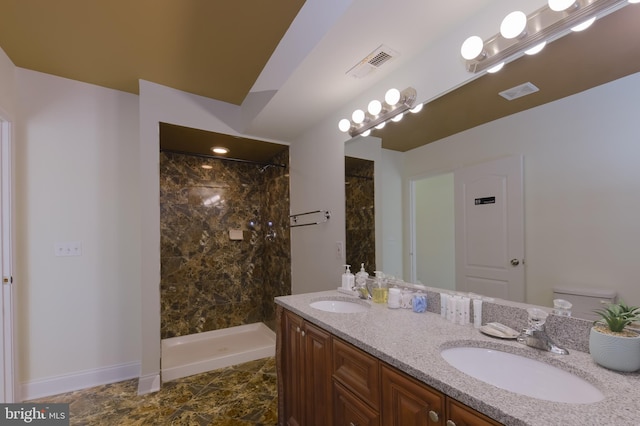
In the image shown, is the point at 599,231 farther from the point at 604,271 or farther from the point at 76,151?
the point at 76,151

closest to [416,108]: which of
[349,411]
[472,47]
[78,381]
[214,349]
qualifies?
[472,47]

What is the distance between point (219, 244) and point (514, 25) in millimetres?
3524

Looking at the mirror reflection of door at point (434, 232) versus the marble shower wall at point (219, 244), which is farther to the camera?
the marble shower wall at point (219, 244)

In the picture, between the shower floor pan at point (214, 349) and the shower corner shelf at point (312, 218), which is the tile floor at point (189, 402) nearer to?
the shower floor pan at point (214, 349)

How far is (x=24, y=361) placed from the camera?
2336 mm

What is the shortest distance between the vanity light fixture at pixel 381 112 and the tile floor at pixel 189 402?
2098 millimetres

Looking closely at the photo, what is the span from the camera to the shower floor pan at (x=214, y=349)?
2686 millimetres

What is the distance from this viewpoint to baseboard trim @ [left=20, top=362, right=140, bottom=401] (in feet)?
7.66

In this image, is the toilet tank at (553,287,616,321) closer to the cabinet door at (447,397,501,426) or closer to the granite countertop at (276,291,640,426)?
the granite countertop at (276,291,640,426)

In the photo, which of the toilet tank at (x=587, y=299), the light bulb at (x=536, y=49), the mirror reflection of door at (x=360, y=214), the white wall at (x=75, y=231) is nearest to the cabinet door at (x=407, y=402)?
the toilet tank at (x=587, y=299)

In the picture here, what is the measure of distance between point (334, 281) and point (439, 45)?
1.79 m

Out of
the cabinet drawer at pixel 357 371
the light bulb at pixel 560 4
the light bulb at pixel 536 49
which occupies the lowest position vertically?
the cabinet drawer at pixel 357 371

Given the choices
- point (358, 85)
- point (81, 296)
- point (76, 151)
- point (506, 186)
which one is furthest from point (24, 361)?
point (506, 186)

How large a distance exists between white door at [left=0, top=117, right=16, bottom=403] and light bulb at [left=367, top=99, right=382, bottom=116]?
2.69 meters
